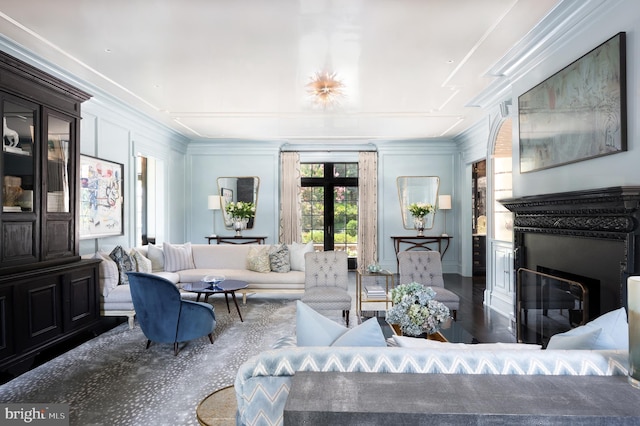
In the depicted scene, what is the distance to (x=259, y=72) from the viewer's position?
445cm

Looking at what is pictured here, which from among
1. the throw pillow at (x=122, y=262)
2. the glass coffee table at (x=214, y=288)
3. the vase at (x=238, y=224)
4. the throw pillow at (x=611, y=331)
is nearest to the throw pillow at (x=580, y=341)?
the throw pillow at (x=611, y=331)

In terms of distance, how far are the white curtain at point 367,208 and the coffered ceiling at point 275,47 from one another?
2.63 meters

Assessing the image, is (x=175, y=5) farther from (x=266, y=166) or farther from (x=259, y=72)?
(x=266, y=166)

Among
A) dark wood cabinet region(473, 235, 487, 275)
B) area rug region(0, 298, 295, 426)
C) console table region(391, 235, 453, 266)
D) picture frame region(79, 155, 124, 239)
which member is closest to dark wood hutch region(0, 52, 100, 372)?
area rug region(0, 298, 295, 426)

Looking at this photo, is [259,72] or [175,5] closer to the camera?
[175,5]

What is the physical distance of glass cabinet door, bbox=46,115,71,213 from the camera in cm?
384

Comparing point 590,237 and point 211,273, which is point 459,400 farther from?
point 211,273

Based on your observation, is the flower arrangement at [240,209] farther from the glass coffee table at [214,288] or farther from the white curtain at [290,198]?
the glass coffee table at [214,288]

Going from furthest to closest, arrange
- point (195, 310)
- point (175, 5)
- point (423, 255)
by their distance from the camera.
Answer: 1. point (423, 255)
2. point (195, 310)
3. point (175, 5)

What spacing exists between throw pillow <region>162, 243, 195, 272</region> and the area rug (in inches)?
60.5

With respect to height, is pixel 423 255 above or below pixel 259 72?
below

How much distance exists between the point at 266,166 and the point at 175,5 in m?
5.80

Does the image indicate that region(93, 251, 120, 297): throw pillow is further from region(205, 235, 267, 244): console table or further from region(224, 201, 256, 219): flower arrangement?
region(224, 201, 256, 219): flower arrangement

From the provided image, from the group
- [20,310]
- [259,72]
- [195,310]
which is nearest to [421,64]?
[259,72]
